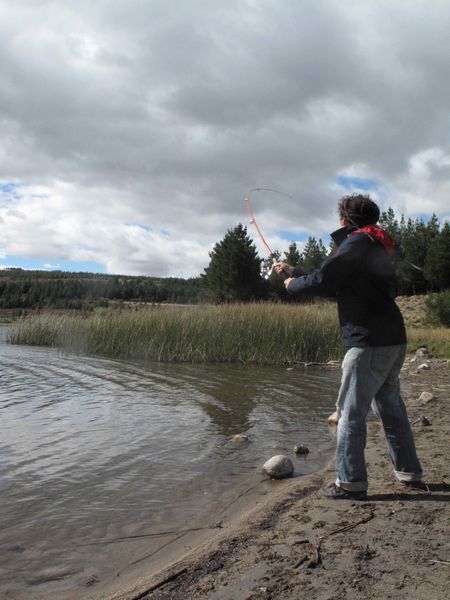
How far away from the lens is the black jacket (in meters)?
3.55

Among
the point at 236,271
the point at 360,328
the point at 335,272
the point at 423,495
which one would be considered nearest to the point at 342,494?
the point at 423,495

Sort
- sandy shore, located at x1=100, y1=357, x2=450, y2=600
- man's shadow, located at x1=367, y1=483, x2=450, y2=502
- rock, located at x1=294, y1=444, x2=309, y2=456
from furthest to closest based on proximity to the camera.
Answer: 1. rock, located at x1=294, y1=444, x2=309, y2=456
2. man's shadow, located at x1=367, y1=483, x2=450, y2=502
3. sandy shore, located at x1=100, y1=357, x2=450, y2=600

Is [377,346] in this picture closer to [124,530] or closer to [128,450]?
[124,530]

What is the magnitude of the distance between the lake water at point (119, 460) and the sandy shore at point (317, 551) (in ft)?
1.09

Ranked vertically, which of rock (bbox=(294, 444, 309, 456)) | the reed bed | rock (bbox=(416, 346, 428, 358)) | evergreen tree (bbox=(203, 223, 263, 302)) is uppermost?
evergreen tree (bbox=(203, 223, 263, 302))

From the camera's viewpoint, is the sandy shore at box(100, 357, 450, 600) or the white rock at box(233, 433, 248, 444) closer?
the sandy shore at box(100, 357, 450, 600)

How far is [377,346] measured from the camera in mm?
3568

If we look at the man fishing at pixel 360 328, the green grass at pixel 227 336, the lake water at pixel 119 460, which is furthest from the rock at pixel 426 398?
the green grass at pixel 227 336

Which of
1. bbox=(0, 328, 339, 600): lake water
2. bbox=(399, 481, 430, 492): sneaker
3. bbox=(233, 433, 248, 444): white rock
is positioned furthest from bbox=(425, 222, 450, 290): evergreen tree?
bbox=(399, 481, 430, 492): sneaker

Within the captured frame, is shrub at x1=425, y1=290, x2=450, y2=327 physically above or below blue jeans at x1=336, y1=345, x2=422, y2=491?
above

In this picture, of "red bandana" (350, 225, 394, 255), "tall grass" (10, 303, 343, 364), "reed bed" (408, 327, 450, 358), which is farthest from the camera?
"tall grass" (10, 303, 343, 364)

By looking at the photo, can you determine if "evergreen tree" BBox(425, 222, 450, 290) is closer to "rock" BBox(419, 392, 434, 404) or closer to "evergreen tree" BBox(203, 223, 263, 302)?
"evergreen tree" BBox(203, 223, 263, 302)

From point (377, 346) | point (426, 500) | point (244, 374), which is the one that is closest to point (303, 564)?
point (426, 500)

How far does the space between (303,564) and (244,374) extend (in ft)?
32.4
